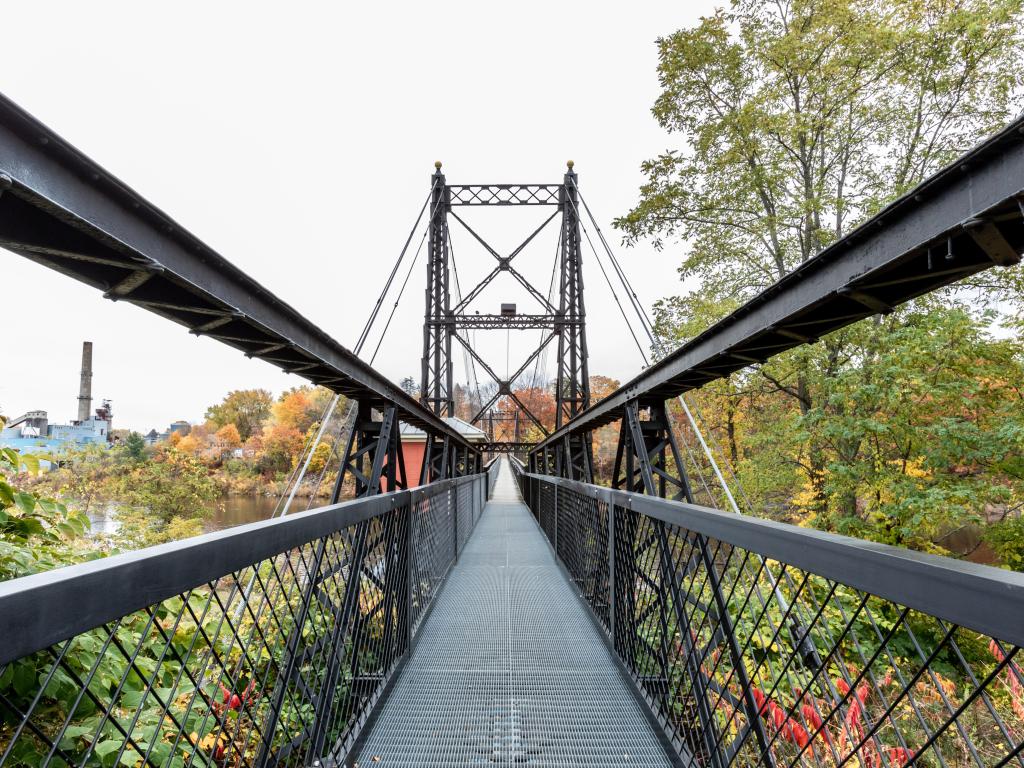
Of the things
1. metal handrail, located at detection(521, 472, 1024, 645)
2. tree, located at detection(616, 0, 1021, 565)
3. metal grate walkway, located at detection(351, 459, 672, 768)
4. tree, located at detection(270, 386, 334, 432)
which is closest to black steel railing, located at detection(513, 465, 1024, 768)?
metal handrail, located at detection(521, 472, 1024, 645)

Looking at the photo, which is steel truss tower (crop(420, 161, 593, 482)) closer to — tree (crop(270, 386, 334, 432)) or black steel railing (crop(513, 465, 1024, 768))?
black steel railing (crop(513, 465, 1024, 768))

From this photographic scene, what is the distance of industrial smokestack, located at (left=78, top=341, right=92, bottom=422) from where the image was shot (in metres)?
23.0

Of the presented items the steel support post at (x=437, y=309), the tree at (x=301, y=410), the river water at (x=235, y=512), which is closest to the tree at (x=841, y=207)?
the steel support post at (x=437, y=309)

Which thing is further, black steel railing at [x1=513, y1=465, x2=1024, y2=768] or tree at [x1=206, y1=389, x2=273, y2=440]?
tree at [x1=206, y1=389, x2=273, y2=440]

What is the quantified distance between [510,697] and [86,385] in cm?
2892

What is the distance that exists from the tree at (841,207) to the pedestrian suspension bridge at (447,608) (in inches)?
158

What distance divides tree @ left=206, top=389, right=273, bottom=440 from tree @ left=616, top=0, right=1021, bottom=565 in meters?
48.5

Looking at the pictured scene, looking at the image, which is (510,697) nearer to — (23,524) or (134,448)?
(23,524)

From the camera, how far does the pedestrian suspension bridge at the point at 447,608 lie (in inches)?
38.9

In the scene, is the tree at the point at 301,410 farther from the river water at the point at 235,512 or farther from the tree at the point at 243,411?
the river water at the point at 235,512

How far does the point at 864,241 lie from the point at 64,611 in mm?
2761

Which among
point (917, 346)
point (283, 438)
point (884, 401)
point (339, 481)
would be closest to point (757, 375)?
point (884, 401)

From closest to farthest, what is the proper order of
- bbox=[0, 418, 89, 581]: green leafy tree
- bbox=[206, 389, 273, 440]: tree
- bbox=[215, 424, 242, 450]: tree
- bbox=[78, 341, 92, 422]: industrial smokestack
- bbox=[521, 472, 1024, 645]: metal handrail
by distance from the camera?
bbox=[521, 472, 1024, 645]: metal handrail → bbox=[0, 418, 89, 581]: green leafy tree → bbox=[78, 341, 92, 422]: industrial smokestack → bbox=[215, 424, 242, 450]: tree → bbox=[206, 389, 273, 440]: tree

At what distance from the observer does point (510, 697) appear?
252 cm
